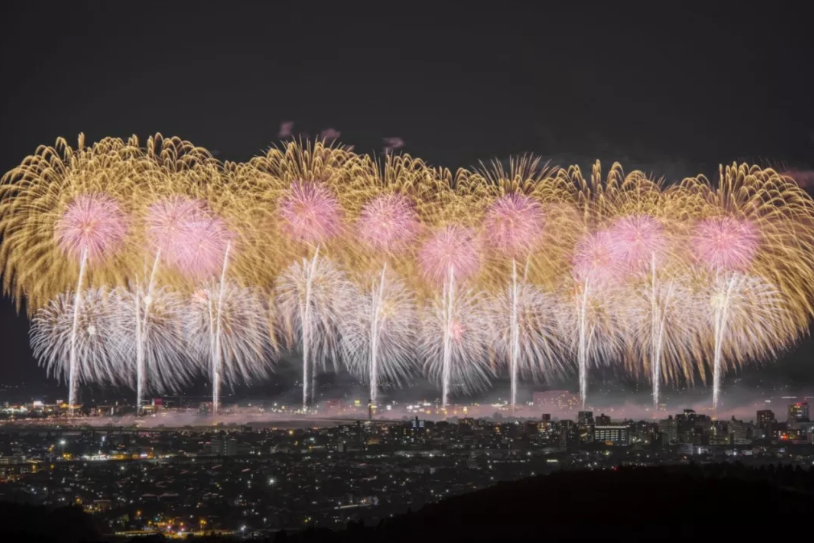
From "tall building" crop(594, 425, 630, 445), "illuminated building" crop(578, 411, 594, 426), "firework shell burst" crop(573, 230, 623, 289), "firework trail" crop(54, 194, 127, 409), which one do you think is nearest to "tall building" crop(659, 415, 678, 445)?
"tall building" crop(594, 425, 630, 445)

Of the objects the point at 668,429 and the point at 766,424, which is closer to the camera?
the point at 668,429

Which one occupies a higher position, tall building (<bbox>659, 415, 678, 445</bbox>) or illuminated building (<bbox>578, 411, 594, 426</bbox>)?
illuminated building (<bbox>578, 411, 594, 426</bbox>)

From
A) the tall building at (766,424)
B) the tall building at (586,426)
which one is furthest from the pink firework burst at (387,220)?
the tall building at (766,424)

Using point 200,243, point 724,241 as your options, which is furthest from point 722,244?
point 200,243

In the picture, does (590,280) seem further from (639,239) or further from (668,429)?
(668,429)

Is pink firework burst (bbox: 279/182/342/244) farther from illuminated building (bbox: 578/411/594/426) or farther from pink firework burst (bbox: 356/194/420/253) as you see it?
illuminated building (bbox: 578/411/594/426)
